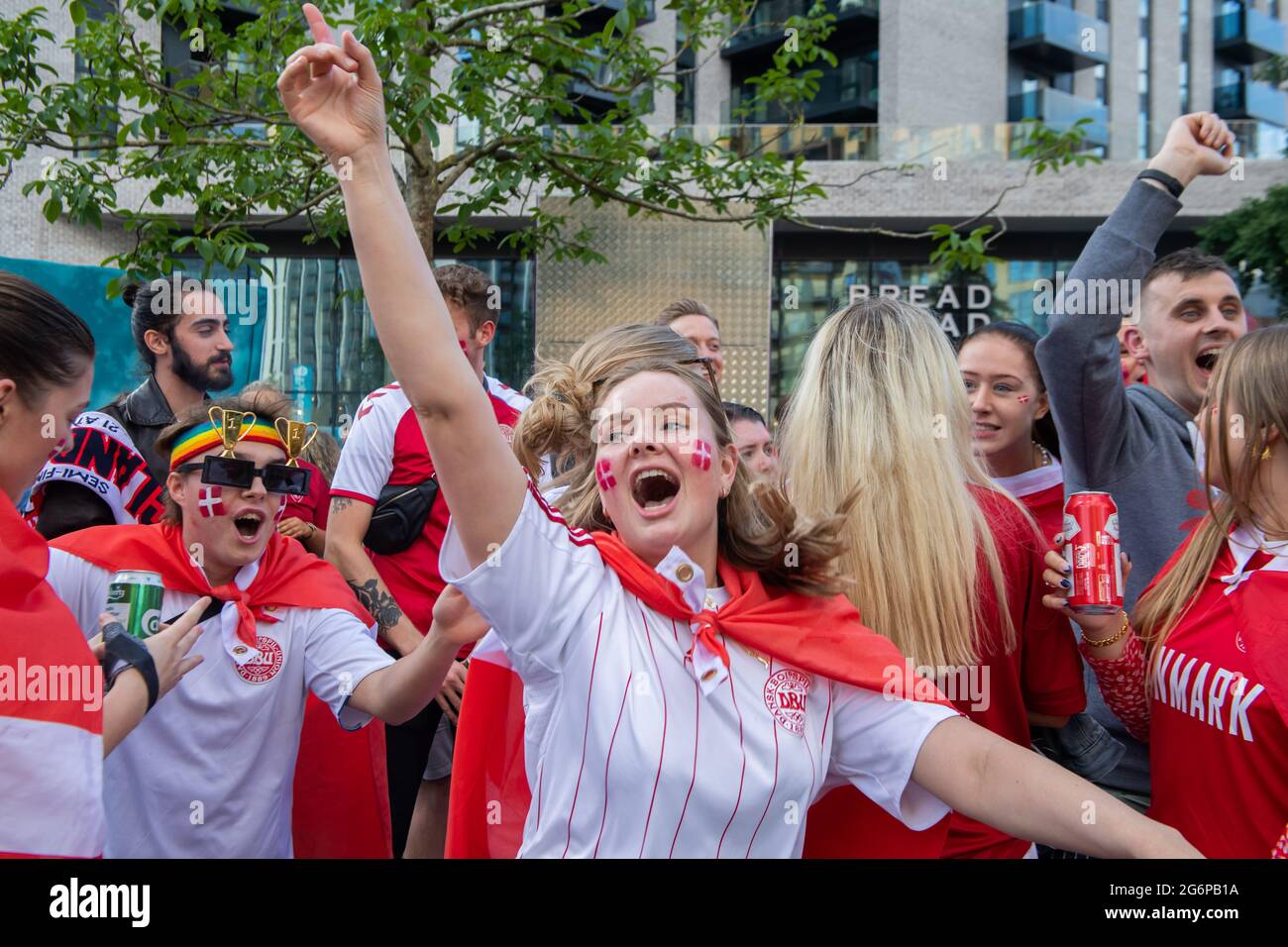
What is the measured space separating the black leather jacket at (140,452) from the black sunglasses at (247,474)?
1.95 feet

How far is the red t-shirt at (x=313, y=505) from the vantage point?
5.11 m

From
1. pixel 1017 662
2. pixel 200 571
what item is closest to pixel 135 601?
pixel 200 571

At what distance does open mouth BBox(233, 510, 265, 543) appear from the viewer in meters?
3.27

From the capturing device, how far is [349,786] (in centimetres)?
347

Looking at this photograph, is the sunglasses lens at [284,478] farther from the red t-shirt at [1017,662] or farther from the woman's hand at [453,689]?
the red t-shirt at [1017,662]

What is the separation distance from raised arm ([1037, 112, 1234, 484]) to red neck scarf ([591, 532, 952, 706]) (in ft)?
3.83

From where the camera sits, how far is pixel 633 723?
1986 millimetres

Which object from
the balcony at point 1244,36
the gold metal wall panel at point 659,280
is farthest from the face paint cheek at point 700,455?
the balcony at point 1244,36

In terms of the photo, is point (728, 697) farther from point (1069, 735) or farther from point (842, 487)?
point (1069, 735)

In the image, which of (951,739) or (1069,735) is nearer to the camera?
(951,739)

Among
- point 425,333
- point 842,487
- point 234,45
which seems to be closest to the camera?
point 425,333

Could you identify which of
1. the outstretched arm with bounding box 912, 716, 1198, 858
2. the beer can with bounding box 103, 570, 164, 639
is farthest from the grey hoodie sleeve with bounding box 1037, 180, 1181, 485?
the beer can with bounding box 103, 570, 164, 639
